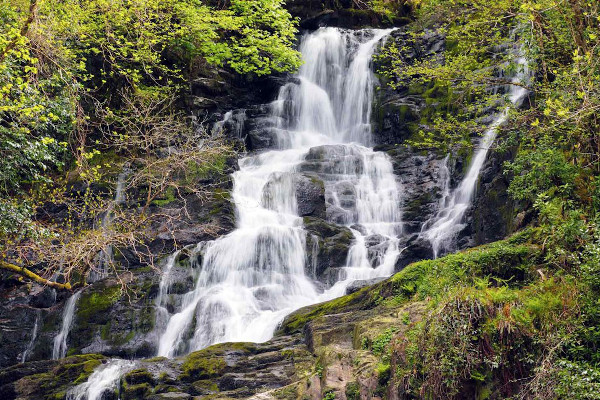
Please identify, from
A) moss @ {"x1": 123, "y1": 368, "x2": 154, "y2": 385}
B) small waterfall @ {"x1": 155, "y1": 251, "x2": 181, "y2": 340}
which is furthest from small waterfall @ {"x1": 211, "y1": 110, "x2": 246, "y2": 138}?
moss @ {"x1": 123, "y1": 368, "x2": 154, "y2": 385}

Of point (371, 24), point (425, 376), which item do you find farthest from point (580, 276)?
point (371, 24)

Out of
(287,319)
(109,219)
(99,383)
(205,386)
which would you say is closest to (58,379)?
(99,383)

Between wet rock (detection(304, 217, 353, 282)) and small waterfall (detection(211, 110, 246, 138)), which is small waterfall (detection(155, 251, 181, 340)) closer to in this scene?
wet rock (detection(304, 217, 353, 282))

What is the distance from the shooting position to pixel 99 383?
409 inches

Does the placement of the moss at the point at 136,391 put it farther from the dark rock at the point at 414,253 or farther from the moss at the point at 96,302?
the dark rock at the point at 414,253

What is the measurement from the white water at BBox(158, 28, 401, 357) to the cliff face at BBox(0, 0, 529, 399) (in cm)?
40

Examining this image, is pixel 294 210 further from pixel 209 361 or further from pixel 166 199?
pixel 209 361

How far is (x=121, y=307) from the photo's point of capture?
47.1ft

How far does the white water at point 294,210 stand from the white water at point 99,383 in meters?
2.22

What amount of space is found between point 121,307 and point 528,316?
1102 cm

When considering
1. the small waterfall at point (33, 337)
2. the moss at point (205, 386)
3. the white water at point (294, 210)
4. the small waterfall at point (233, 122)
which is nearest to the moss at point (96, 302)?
the small waterfall at point (33, 337)

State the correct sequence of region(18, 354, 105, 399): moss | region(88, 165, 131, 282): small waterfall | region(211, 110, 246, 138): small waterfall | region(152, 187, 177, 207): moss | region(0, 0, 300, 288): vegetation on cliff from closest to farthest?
region(18, 354, 105, 399): moss → region(0, 0, 300, 288): vegetation on cliff → region(88, 165, 131, 282): small waterfall → region(152, 187, 177, 207): moss → region(211, 110, 246, 138): small waterfall

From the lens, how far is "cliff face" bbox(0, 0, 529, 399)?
795 cm

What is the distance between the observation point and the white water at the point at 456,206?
14.1 metres
